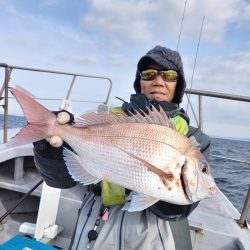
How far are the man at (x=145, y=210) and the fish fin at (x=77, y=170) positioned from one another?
279mm

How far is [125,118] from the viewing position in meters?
1.58

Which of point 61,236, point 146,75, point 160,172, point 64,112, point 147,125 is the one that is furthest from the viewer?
point 61,236

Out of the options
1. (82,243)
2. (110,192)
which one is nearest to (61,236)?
(82,243)

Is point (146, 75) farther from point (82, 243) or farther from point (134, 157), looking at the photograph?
point (82, 243)

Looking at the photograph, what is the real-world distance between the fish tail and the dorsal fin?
161mm

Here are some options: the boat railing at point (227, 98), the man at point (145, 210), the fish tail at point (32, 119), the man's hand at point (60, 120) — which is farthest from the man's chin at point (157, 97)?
the boat railing at point (227, 98)

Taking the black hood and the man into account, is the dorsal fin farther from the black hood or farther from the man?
the black hood

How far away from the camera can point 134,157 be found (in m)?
1.47

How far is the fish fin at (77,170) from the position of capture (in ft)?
5.17

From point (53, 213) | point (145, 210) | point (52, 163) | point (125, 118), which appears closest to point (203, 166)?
point (125, 118)

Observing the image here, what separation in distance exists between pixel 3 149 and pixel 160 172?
260cm

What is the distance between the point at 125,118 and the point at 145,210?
61cm

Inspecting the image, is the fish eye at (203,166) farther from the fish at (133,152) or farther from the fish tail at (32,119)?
the fish tail at (32,119)

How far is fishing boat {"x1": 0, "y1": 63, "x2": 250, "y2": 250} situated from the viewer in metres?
2.83
